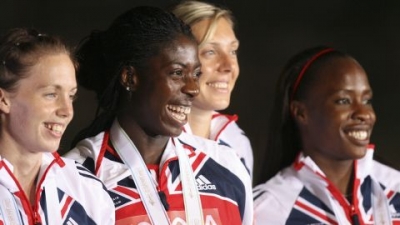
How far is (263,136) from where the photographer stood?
581 cm

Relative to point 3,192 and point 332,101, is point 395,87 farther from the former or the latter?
point 3,192

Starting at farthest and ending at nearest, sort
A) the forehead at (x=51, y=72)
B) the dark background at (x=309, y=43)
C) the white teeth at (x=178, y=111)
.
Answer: the dark background at (x=309, y=43)
the white teeth at (x=178, y=111)
the forehead at (x=51, y=72)

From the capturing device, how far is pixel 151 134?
340 cm

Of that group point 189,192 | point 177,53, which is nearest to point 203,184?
point 189,192

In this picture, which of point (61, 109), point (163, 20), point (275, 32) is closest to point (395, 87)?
point (275, 32)

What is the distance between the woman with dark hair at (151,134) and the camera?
3309 mm

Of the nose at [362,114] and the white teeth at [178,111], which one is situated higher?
the nose at [362,114]

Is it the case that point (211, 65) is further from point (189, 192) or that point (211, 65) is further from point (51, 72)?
point (51, 72)

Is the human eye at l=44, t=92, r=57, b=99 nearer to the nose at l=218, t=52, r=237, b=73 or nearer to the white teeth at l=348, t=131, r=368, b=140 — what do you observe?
the nose at l=218, t=52, r=237, b=73

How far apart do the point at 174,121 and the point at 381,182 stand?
101cm

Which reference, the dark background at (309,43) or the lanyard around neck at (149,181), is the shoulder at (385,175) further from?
the dark background at (309,43)

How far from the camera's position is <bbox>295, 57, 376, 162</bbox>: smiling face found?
3.93 metres

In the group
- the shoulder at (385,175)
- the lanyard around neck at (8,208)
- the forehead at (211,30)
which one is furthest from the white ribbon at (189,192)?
the shoulder at (385,175)

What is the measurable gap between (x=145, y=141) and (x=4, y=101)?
1.68 ft
